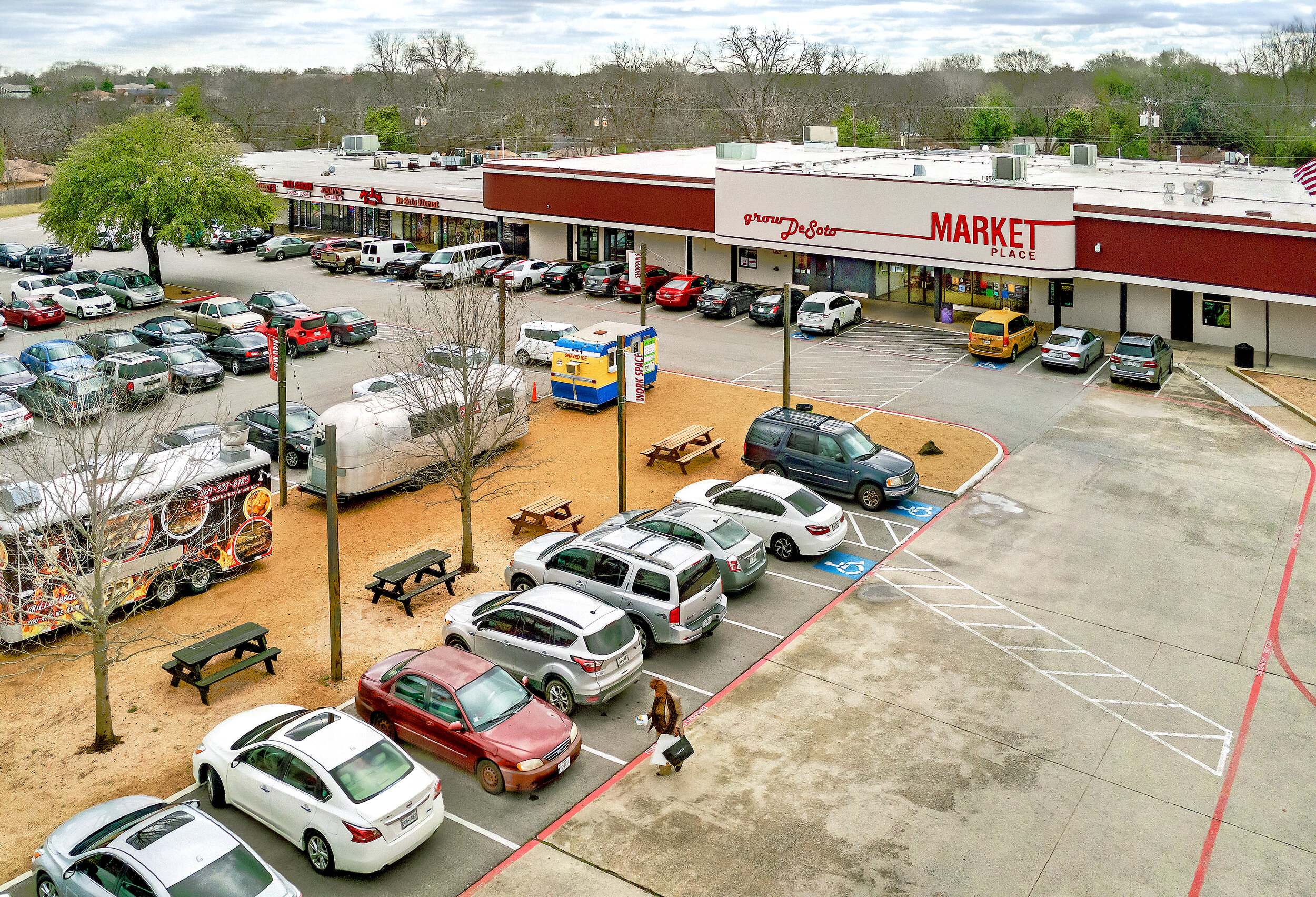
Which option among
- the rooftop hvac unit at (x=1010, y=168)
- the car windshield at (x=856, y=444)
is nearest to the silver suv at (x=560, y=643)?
the car windshield at (x=856, y=444)

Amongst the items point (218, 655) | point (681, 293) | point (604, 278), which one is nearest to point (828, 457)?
point (218, 655)

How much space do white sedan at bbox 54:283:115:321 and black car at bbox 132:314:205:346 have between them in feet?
22.2

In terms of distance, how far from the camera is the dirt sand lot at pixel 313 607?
50.3 feet

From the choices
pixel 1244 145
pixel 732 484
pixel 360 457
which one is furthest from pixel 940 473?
pixel 1244 145

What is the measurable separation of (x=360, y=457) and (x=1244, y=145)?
86.2 metres

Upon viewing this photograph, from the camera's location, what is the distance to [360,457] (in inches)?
990

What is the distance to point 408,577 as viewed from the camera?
20.8m

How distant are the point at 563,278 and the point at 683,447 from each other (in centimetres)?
2162

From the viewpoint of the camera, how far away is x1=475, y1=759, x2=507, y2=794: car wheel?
14.5 metres

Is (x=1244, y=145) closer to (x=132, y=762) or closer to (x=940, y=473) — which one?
(x=940, y=473)

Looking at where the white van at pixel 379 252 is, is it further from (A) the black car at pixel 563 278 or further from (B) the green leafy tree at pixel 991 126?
(B) the green leafy tree at pixel 991 126

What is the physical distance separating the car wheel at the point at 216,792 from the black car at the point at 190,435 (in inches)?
354

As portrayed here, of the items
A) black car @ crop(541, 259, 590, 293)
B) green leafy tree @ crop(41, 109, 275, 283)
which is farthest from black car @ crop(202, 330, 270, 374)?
black car @ crop(541, 259, 590, 293)

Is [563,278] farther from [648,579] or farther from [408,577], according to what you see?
[648,579]
